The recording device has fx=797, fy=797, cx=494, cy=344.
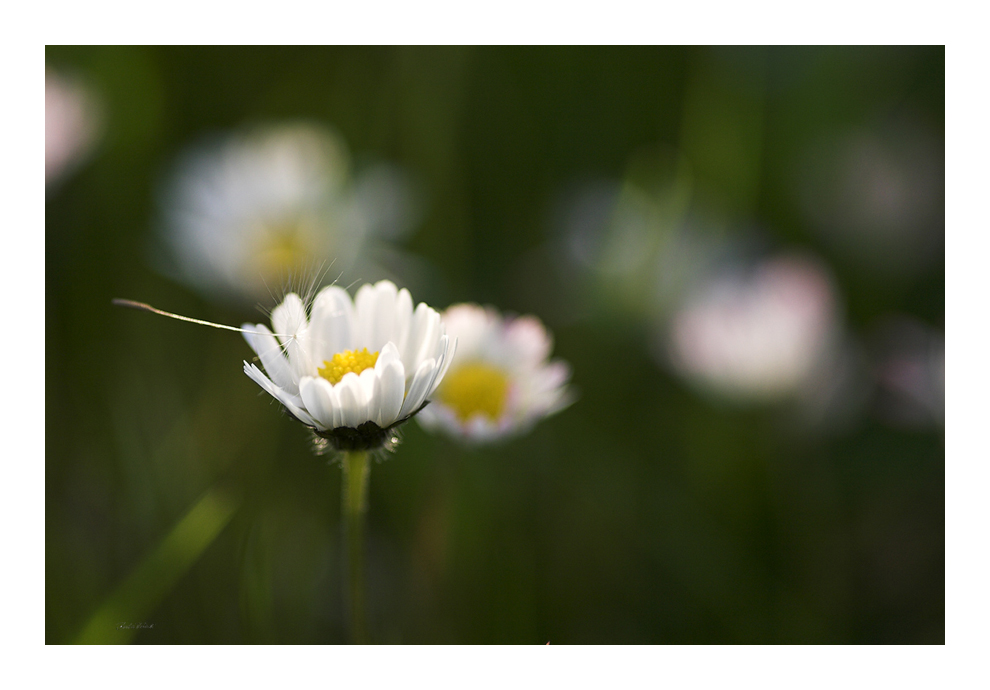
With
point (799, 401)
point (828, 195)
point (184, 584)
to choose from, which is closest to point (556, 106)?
point (828, 195)

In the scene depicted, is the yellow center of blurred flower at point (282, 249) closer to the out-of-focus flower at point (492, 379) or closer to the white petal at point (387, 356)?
the out-of-focus flower at point (492, 379)

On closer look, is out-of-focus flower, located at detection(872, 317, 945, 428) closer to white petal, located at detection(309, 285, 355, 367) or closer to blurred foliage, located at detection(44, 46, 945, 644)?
blurred foliage, located at detection(44, 46, 945, 644)

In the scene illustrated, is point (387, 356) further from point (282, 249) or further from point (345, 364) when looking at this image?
point (282, 249)

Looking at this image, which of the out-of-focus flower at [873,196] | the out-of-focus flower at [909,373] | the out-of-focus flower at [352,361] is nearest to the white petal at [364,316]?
the out-of-focus flower at [352,361]

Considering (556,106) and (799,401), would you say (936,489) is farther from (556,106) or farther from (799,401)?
(556,106)

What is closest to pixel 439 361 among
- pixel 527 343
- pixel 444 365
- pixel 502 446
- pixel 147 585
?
pixel 444 365

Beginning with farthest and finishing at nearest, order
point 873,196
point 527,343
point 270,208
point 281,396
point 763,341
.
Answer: point 873,196 < point 270,208 < point 763,341 < point 527,343 < point 281,396
